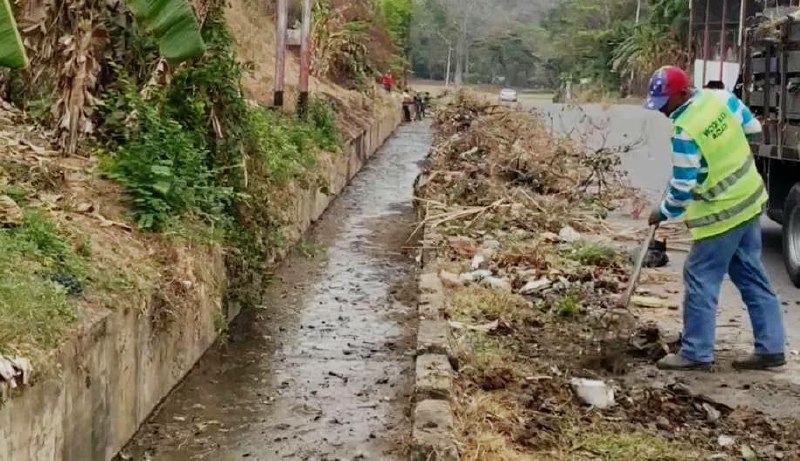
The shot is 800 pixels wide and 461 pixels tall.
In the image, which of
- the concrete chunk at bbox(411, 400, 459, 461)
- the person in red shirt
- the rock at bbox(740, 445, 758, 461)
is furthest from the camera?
the person in red shirt

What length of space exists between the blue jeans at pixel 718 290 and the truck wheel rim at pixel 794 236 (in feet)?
9.99

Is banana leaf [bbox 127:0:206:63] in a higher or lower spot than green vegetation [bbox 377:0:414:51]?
lower

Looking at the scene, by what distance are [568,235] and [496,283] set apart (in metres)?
2.65

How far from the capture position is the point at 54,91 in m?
8.30

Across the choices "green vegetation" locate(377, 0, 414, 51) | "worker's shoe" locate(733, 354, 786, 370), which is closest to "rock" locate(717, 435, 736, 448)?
"worker's shoe" locate(733, 354, 786, 370)

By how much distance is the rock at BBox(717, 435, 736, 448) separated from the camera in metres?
5.47

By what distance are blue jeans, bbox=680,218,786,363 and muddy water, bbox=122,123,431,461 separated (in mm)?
1951

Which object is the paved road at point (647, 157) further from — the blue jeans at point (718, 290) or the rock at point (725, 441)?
the rock at point (725, 441)

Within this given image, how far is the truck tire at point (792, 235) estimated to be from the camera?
9.66 metres

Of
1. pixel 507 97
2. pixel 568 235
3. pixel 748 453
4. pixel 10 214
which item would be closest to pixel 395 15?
pixel 507 97

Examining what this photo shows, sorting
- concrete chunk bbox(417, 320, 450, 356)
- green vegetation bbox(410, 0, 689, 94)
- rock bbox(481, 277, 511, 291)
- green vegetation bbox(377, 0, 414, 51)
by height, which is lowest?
concrete chunk bbox(417, 320, 450, 356)

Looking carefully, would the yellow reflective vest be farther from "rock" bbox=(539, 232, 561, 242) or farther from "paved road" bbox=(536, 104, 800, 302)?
"rock" bbox=(539, 232, 561, 242)

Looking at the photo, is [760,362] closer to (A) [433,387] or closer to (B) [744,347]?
(B) [744,347]

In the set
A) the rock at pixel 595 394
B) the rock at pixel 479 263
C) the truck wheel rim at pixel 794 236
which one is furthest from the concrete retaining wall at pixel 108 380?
the truck wheel rim at pixel 794 236
